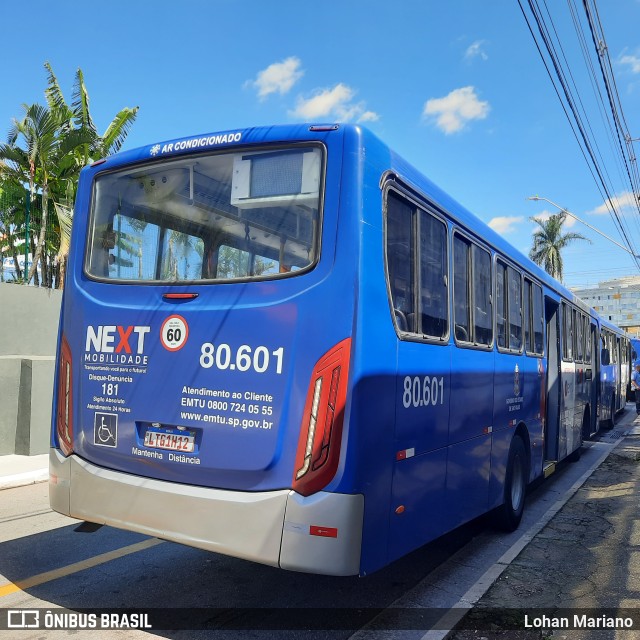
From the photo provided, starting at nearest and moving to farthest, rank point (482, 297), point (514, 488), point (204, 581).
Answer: point (204, 581)
point (482, 297)
point (514, 488)

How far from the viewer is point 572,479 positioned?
970 cm

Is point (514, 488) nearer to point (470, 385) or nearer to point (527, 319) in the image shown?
point (527, 319)

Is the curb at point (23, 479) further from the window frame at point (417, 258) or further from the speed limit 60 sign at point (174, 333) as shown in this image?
the window frame at point (417, 258)

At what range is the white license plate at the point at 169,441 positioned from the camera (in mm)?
3812

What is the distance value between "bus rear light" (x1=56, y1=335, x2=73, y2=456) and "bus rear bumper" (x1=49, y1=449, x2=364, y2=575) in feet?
1.33

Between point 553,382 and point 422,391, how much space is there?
16.7 ft

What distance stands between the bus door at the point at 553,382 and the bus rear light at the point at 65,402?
20.8 feet

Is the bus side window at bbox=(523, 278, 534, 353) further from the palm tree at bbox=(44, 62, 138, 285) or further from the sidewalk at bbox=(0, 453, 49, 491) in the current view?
the palm tree at bbox=(44, 62, 138, 285)

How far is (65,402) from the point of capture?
4.40 meters

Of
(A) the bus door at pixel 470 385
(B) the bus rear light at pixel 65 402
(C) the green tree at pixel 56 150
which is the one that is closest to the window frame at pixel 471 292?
(A) the bus door at pixel 470 385

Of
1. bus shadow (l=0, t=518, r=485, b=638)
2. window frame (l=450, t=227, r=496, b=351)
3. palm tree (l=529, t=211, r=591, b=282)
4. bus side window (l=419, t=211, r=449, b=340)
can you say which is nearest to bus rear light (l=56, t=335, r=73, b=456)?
bus shadow (l=0, t=518, r=485, b=638)

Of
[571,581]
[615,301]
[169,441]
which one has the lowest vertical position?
[571,581]

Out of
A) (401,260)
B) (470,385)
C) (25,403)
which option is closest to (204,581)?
(470,385)

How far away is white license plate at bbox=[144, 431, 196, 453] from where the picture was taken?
381 centimetres
